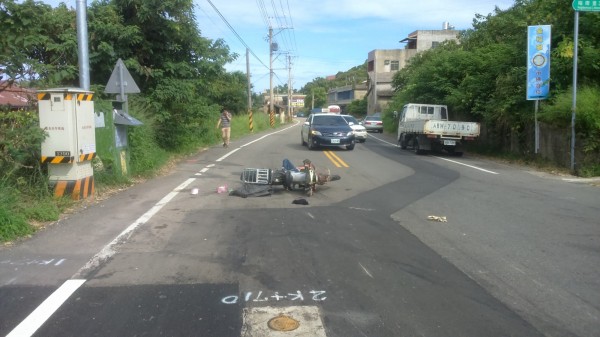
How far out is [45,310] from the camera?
4504 millimetres

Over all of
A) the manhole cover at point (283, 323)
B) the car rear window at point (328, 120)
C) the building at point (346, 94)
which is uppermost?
the building at point (346, 94)

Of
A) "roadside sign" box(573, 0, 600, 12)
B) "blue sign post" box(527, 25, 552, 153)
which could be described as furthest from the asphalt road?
"blue sign post" box(527, 25, 552, 153)

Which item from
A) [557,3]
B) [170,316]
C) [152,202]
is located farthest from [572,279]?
[557,3]

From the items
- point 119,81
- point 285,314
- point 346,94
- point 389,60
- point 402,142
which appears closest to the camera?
point 285,314

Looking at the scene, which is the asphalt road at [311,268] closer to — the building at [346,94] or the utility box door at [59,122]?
the utility box door at [59,122]

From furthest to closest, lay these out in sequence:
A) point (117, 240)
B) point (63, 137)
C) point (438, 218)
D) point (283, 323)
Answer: point (63, 137) < point (438, 218) < point (117, 240) < point (283, 323)

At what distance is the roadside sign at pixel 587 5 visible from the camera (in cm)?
1425

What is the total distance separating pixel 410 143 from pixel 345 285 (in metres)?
18.3

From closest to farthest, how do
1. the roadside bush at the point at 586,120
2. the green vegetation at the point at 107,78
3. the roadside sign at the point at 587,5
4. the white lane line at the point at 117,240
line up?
the white lane line at the point at 117,240, the green vegetation at the point at 107,78, the roadside sign at the point at 587,5, the roadside bush at the point at 586,120

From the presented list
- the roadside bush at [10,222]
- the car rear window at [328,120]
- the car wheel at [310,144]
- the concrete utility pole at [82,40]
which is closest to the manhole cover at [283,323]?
the roadside bush at [10,222]

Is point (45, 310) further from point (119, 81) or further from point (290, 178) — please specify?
point (119, 81)

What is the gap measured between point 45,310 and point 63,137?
533 centimetres

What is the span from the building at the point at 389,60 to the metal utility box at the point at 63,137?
5972cm

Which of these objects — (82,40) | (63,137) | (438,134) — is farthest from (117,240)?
(438,134)
